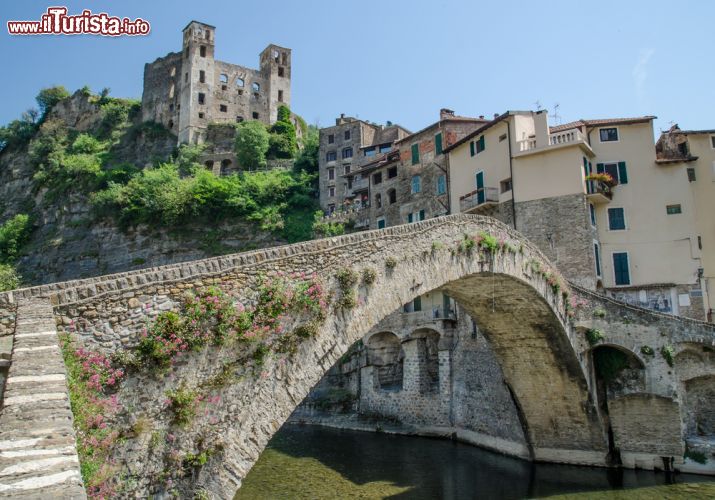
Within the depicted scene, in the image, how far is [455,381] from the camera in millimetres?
27094

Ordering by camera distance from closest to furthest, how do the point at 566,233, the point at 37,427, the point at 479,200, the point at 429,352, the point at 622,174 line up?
the point at 37,427
the point at 566,233
the point at 622,174
the point at 479,200
the point at 429,352

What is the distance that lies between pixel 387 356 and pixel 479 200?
1222 cm

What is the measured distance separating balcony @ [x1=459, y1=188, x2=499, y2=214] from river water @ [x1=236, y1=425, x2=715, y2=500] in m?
12.3

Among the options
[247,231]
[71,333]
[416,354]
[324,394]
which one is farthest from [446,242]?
[247,231]

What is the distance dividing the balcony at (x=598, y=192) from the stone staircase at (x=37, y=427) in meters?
25.0

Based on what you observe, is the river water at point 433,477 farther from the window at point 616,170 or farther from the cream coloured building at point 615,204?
the window at point 616,170

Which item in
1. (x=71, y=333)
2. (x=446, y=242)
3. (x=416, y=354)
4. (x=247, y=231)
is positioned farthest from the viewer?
(x=247, y=231)

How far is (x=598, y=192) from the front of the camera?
25672 millimetres

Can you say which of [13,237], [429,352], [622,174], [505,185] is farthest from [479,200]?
[13,237]

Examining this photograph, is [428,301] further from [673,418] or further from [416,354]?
[673,418]

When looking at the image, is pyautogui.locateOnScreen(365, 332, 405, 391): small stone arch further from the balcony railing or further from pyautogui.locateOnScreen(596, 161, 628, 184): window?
pyautogui.locateOnScreen(596, 161, 628, 184): window

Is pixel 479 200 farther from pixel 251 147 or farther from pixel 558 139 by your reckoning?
pixel 251 147

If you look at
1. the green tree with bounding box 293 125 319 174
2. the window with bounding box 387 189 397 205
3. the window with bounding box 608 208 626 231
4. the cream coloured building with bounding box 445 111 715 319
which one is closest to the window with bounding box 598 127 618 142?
the cream coloured building with bounding box 445 111 715 319

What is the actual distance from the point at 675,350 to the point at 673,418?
238 centimetres
